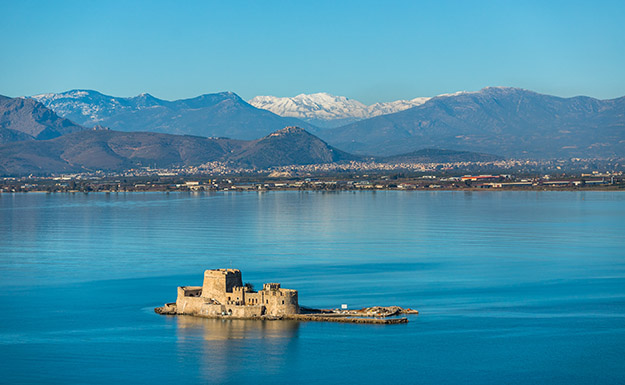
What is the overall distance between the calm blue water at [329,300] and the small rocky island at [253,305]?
16.0 inches

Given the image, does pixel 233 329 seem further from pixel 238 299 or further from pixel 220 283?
pixel 220 283

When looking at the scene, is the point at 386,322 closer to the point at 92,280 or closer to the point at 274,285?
the point at 274,285

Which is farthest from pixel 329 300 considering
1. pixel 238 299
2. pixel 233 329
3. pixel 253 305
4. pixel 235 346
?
pixel 235 346

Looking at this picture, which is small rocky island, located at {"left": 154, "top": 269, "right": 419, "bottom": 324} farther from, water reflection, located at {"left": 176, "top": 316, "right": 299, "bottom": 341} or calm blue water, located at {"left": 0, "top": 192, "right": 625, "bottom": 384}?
calm blue water, located at {"left": 0, "top": 192, "right": 625, "bottom": 384}

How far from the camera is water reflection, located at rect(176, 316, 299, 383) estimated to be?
925 inches

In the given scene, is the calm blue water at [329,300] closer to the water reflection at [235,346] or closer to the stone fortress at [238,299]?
the water reflection at [235,346]

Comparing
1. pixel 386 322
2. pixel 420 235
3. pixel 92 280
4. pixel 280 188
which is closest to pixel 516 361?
pixel 386 322

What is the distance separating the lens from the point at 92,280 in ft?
119

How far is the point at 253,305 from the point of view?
2738 cm

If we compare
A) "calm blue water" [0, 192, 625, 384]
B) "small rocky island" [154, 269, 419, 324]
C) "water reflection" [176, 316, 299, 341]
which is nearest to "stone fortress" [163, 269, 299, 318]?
"small rocky island" [154, 269, 419, 324]

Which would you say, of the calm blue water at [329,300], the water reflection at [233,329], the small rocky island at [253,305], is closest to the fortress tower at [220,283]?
the small rocky island at [253,305]

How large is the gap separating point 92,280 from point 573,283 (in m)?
18.1

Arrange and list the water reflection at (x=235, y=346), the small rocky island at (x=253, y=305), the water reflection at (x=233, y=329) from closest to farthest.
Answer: the water reflection at (x=235, y=346) < the water reflection at (x=233, y=329) < the small rocky island at (x=253, y=305)

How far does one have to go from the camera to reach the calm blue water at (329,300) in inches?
933
